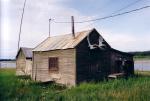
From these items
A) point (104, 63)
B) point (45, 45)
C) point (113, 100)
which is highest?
point (45, 45)

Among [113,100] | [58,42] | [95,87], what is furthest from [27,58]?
[113,100]

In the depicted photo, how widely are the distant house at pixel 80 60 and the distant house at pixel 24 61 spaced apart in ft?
23.1

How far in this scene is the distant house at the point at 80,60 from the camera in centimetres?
2466

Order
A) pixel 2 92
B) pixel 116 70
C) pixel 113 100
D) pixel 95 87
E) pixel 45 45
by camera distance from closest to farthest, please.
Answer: pixel 113 100
pixel 2 92
pixel 95 87
pixel 116 70
pixel 45 45

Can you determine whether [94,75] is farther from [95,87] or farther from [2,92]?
[2,92]

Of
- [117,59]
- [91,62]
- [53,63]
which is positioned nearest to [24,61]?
[53,63]

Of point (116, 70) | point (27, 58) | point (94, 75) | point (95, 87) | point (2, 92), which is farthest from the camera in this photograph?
point (27, 58)

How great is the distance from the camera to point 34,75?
30.6 metres

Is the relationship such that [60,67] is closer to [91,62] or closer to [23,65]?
[91,62]

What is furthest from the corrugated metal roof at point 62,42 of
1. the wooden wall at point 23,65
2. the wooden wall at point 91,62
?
the wooden wall at point 23,65

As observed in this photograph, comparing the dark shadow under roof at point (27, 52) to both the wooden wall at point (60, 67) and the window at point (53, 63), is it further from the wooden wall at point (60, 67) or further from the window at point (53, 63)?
the window at point (53, 63)

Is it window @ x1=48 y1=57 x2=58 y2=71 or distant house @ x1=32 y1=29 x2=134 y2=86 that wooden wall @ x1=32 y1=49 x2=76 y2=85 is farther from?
window @ x1=48 y1=57 x2=58 y2=71

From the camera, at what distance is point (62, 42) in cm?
2766

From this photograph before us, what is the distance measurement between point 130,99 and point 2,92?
7.16m
